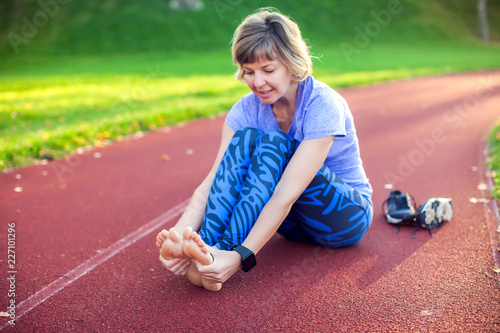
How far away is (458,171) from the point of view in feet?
16.7

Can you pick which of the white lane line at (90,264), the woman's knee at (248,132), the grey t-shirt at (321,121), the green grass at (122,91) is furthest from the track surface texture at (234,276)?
the green grass at (122,91)

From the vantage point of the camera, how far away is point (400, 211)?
3574 millimetres

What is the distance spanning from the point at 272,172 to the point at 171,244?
2.46 ft

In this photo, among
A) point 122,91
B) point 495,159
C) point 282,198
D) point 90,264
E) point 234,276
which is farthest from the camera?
point 122,91

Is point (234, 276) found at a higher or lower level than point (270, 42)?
lower

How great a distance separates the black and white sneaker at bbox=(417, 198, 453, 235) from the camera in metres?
3.47

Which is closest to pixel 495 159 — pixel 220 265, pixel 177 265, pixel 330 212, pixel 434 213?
pixel 434 213

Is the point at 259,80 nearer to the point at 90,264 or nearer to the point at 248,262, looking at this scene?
the point at 248,262

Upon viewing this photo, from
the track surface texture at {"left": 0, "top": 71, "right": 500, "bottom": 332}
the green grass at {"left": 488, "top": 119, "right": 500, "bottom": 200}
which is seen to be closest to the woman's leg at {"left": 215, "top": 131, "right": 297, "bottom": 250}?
the track surface texture at {"left": 0, "top": 71, "right": 500, "bottom": 332}

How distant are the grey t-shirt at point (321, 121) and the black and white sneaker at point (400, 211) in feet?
2.26

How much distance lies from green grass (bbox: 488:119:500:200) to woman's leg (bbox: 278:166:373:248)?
197 cm

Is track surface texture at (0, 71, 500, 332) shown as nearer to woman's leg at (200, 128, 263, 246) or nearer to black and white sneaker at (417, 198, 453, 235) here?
black and white sneaker at (417, 198, 453, 235)

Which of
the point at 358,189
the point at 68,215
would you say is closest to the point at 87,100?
the point at 68,215

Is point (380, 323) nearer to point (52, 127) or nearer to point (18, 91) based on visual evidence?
point (52, 127)
